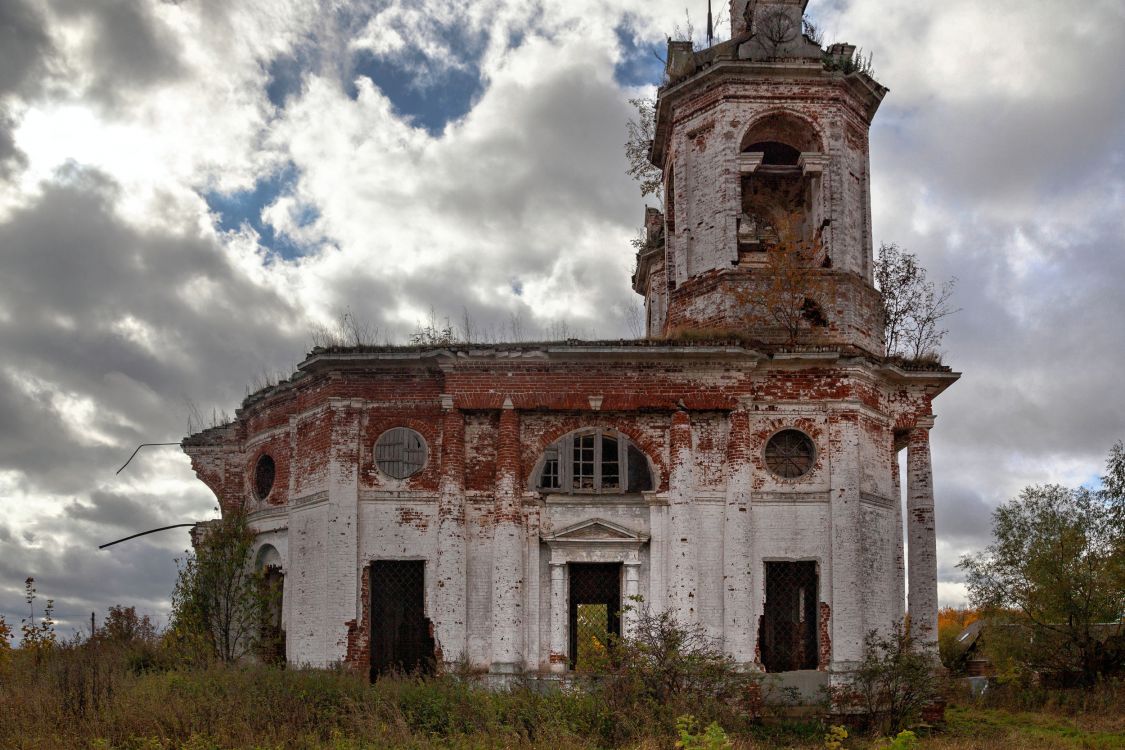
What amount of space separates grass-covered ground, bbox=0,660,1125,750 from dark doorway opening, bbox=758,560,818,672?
4.30 feet

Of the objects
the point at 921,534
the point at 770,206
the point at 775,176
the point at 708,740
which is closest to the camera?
the point at 708,740

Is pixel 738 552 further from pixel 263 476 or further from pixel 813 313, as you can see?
pixel 263 476

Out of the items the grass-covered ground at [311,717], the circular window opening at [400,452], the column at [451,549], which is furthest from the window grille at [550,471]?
the grass-covered ground at [311,717]

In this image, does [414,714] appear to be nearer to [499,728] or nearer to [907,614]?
[499,728]

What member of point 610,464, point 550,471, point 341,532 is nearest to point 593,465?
point 610,464

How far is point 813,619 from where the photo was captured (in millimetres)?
17609

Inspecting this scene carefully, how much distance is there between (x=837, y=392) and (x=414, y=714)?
8.74 m

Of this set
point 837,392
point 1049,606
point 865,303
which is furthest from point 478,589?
point 1049,606

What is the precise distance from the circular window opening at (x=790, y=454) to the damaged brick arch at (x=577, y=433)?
1919 millimetres

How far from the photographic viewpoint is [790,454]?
59.3 ft

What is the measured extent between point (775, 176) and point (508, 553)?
971 cm

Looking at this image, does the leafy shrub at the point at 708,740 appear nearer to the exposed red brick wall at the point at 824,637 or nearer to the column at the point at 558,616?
the column at the point at 558,616

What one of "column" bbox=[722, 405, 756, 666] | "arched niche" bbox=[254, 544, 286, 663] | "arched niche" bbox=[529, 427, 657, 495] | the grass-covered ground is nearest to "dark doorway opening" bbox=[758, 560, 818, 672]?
"column" bbox=[722, 405, 756, 666]

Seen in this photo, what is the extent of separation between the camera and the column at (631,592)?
17.1 m
